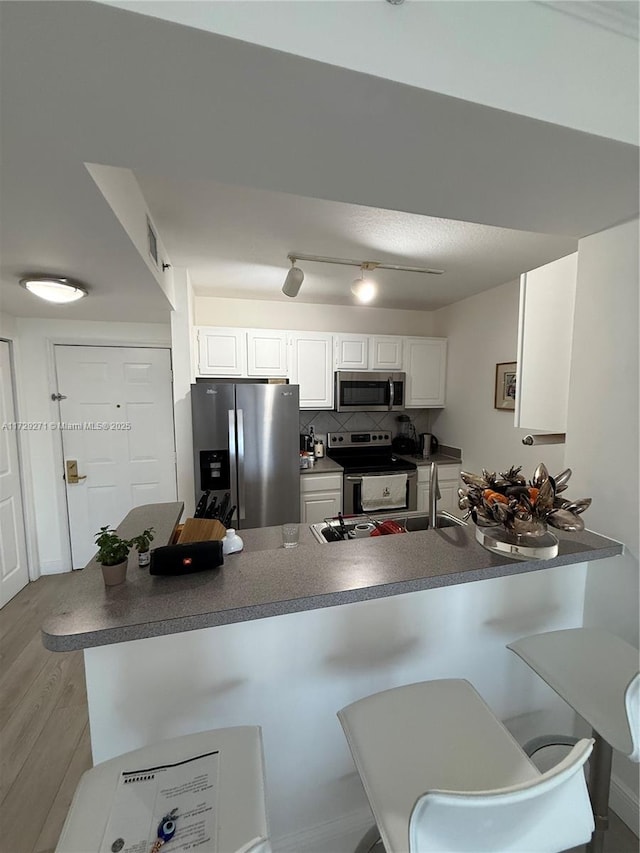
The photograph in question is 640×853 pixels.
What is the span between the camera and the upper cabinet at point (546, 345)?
163 cm

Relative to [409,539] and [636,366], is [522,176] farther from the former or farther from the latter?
[409,539]

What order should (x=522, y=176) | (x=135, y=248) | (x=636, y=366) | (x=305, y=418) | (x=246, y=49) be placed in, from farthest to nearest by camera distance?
1. (x=305, y=418)
2. (x=135, y=248)
3. (x=636, y=366)
4. (x=522, y=176)
5. (x=246, y=49)

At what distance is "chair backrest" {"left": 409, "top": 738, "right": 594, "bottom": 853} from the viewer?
0.57 meters

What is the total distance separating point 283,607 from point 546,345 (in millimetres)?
1615

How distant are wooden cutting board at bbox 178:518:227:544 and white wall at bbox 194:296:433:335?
99.1 inches

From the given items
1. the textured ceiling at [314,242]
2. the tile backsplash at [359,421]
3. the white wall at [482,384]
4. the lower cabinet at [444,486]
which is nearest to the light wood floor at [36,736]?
the textured ceiling at [314,242]

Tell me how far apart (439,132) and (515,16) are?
0.27 m

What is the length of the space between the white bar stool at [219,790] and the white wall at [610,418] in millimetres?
1396

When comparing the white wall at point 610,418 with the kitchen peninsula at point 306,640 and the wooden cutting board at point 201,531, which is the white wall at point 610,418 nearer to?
the kitchen peninsula at point 306,640

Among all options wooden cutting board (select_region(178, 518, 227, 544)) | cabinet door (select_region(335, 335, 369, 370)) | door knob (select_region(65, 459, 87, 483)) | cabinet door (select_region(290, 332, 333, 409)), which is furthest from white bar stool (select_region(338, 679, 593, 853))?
door knob (select_region(65, 459, 87, 483))

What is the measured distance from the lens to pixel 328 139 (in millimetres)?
868

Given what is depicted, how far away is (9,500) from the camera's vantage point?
9.12 feet

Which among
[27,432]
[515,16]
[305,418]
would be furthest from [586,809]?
[27,432]

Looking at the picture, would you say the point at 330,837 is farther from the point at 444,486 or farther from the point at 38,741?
the point at 444,486
